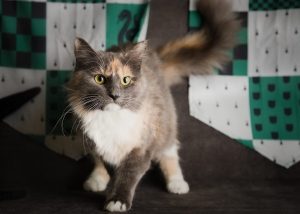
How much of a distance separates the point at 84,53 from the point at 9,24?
0.59 m

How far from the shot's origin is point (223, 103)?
194 centimetres

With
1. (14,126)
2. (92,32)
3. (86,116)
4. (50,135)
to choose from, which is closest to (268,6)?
(92,32)

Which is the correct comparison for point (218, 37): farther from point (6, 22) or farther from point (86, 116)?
point (6, 22)

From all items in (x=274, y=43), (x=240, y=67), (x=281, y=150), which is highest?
(x=274, y=43)

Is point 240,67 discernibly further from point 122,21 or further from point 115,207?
point 115,207

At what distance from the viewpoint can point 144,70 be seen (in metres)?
1.64

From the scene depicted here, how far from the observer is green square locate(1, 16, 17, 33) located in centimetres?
191

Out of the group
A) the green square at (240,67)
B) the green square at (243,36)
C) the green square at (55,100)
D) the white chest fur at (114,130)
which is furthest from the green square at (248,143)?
the green square at (55,100)

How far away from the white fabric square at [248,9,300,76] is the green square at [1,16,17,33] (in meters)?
1.07

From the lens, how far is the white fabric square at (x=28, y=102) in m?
1.92

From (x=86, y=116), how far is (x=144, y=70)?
30 centimetres

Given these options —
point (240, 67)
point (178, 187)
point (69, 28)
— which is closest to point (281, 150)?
point (240, 67)

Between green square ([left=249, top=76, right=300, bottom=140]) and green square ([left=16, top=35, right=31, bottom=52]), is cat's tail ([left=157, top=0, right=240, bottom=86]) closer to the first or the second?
green square ([left=249, top=76, right=300, bottom=140])

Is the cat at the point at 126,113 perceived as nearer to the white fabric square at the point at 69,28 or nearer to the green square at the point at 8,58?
the white fabric square at the point at 69,28
